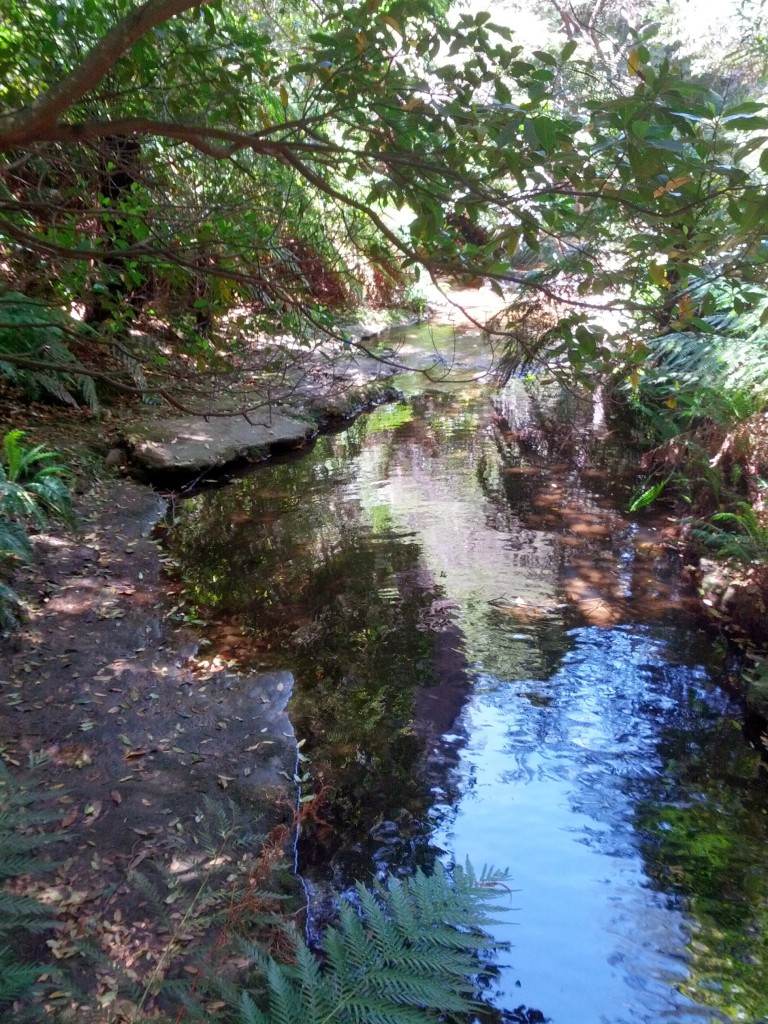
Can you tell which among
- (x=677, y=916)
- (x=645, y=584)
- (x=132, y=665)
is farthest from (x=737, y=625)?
(x=132, y=665)

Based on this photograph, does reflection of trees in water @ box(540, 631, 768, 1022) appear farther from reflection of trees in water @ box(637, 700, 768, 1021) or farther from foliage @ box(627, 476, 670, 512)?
foliage @ box(627, 476, 670, 512)

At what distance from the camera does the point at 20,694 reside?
13.2 ft

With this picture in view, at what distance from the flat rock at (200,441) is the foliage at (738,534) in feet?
14.1

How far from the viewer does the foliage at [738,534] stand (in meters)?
5.53

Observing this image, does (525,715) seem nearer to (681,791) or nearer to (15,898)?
(681,791)

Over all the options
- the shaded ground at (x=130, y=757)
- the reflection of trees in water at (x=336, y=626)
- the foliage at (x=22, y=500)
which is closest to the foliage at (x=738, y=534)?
the reflection of trees in water at (x=336, y=626)

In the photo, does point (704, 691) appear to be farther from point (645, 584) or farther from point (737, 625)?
point (645, 584)

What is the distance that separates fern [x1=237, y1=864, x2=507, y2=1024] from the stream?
1.17 meters

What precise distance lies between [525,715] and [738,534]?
9.59ft

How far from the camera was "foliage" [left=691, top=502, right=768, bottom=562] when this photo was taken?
5531 mm

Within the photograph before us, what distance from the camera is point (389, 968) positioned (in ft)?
6.04

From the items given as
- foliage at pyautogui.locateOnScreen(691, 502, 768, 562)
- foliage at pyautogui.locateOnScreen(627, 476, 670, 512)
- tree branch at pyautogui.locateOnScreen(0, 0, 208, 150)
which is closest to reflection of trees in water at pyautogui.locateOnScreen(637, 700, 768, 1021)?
foliage at pyautogui.locateOnScreen(691, 502, 768, 562)

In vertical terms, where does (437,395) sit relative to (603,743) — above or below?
above

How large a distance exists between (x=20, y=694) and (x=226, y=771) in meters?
1.29
